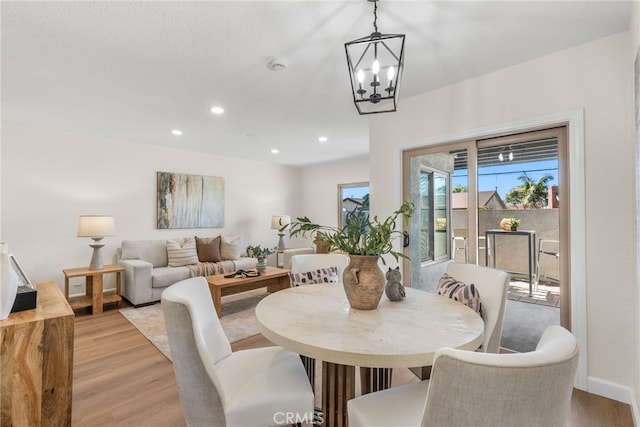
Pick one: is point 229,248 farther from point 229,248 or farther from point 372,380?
point 372,380

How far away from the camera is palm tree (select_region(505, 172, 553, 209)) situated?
2.47 metres

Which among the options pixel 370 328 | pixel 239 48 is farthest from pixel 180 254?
pixel 370 328

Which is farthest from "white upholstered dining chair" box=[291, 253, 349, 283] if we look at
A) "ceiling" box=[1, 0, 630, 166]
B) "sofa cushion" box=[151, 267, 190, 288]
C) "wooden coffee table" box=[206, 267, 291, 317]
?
"sofa cushion" box=[151, 267, 190, 288]

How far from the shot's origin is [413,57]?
226 cm

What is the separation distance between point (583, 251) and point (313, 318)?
2.01 meters

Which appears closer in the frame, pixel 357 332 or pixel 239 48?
pixel 357 332

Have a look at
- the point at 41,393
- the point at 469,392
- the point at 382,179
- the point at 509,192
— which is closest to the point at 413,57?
the point at 382,179

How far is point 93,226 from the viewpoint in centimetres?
371

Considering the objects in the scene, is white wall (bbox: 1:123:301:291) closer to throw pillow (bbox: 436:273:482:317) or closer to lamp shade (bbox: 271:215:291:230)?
lamp shade (bbox: 271:215:291:230)

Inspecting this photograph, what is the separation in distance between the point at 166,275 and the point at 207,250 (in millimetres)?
900

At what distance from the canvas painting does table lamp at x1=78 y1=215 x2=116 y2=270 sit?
1.15m

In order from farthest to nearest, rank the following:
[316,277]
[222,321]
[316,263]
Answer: [222,321]
[316,263]
[316,277]

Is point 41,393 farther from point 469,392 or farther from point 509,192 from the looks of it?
point 509,192

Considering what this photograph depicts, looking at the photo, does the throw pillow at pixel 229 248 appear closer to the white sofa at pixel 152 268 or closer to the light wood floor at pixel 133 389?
the white sofa at pixel 152 268
